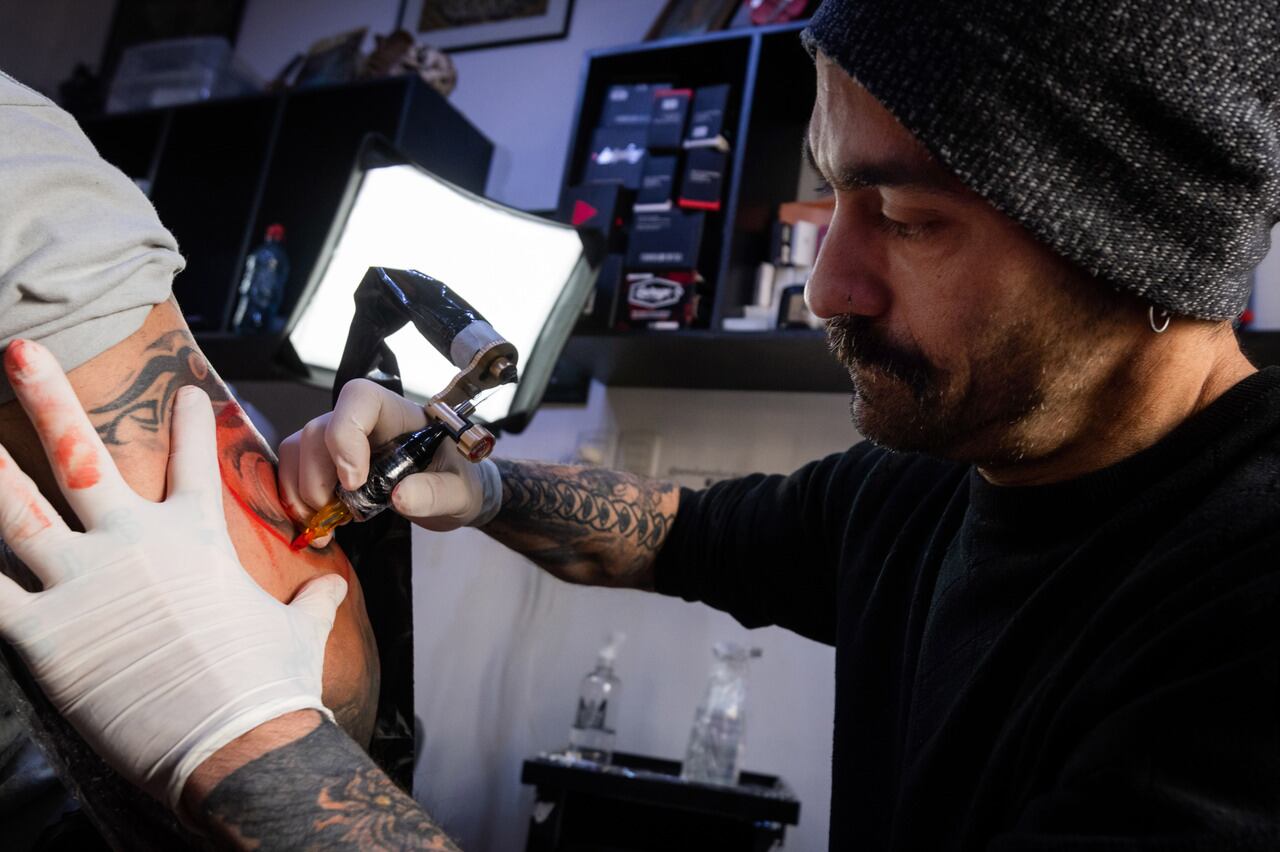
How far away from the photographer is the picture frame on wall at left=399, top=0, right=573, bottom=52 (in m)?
3.32

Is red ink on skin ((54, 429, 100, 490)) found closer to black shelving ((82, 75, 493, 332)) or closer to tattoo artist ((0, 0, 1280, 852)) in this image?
tattoo artist ((0, 0, 1280, 852))

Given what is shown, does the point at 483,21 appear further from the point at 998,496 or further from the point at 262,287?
the point at 998,496

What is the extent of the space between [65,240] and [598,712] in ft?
6.03

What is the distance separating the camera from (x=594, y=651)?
262 cm

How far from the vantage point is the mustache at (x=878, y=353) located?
1081 mm

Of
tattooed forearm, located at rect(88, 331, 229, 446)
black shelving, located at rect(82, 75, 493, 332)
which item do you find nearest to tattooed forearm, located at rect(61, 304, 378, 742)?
tattooed forearm, located at rect(88, 331, 229, 446)

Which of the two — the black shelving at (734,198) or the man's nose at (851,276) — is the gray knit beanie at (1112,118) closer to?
the man's nose at (851,276)

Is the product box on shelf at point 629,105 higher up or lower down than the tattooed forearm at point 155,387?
higher up

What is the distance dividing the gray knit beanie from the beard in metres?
0.12

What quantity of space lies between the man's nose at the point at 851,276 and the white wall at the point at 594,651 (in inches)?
56.9

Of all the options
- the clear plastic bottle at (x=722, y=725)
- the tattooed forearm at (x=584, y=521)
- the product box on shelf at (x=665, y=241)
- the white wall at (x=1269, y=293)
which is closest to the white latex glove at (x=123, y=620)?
the tattooed forearm at (x=584, y=521)

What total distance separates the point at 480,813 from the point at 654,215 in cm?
155

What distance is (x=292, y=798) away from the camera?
0.80 meters

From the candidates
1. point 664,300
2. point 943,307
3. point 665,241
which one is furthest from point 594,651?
point 943,307
